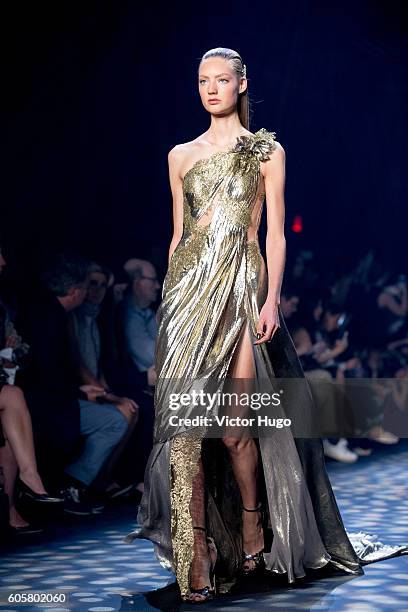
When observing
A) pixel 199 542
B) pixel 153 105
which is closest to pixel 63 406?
pixel 199 542

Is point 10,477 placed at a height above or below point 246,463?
below

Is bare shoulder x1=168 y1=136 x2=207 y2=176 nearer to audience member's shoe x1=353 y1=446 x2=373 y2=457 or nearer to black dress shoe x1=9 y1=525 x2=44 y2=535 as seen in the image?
black dress shoe x1=9 y1=525 x2=44 y2=535

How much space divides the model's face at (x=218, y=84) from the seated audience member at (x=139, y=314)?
2382 millimetres

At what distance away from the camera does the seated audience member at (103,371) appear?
5.56 meters

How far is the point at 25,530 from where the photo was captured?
4.66 metres

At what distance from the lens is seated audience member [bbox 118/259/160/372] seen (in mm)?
5984

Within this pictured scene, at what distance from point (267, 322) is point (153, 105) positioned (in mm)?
3199

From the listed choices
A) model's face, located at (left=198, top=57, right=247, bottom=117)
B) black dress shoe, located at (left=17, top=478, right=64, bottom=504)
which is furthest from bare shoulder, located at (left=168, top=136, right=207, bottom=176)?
black dress shoe, located at (left=17, top=478, right=64, bottom=504)

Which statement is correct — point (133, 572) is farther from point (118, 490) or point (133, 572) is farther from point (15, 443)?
point (118, 490)

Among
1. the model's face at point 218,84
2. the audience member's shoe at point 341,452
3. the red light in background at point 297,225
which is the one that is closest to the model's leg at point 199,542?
the model's face at point 218,84

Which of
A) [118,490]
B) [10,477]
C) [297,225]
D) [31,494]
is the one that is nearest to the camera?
[10,477]

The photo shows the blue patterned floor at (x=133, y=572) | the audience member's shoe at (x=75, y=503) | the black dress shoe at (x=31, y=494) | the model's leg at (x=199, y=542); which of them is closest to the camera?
the blue patterned floor at (x=133, y=572)

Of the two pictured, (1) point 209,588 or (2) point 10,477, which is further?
(2) point 10,477

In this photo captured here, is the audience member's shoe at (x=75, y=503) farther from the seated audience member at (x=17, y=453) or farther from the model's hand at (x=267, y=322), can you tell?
the model's hand at (x=267, y=322)
